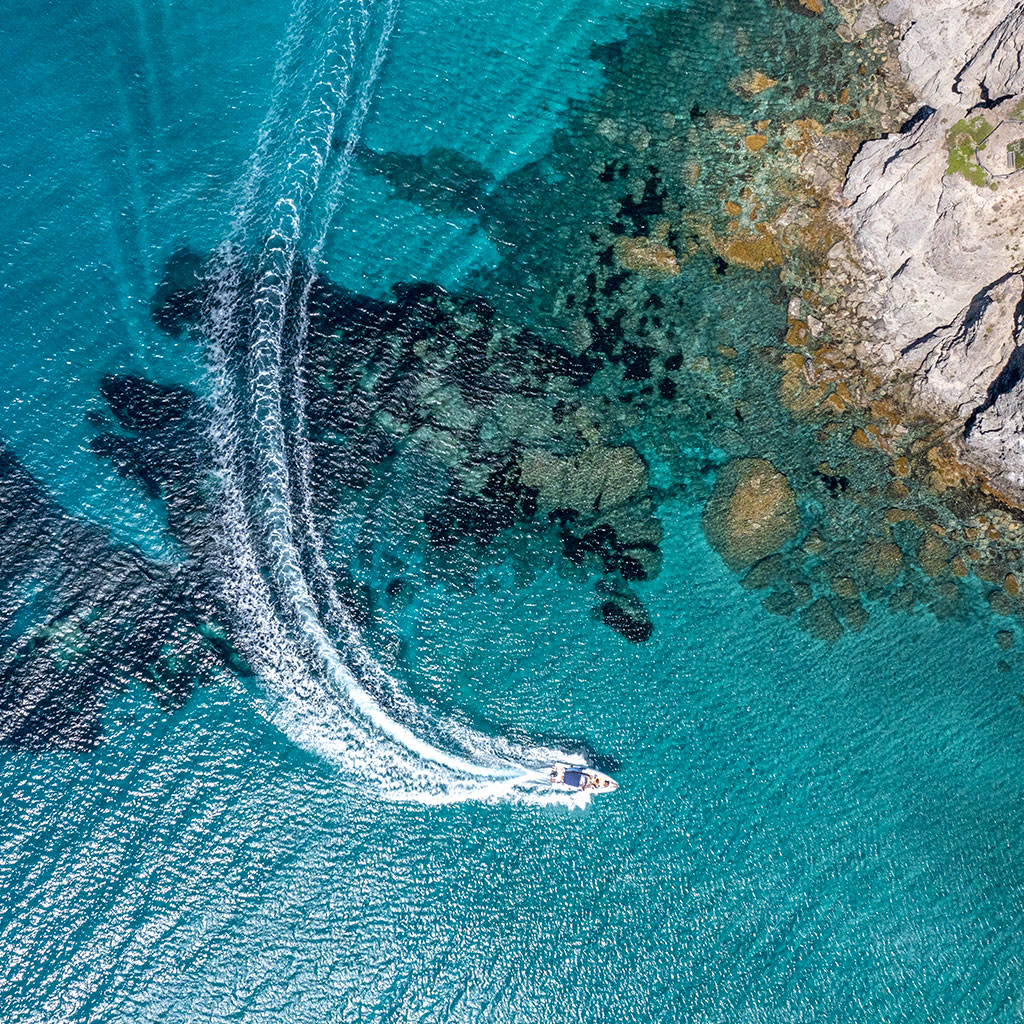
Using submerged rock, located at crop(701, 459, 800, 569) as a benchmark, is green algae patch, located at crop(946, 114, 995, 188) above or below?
above

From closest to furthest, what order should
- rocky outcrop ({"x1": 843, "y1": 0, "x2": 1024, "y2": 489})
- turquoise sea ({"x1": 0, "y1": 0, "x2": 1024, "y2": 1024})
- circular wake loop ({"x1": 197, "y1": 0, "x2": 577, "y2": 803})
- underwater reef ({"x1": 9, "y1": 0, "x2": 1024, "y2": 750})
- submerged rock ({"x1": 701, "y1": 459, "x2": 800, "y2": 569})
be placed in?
turquoise sea ({"x1": 0, "y1": 0, "x2": 1024, "y2": 1024}) < circular wake loop ({"x1": 197, "y1": 0, "x2": 577, "y2": 803}) < rocky outcrop ({"x1": 843, "y1": 0, "x2": 1024, "y2": 489}) < underwater reef ({"x1": 9, "y1": 0, "x2": 1024, "y2": 750}) < submerged rock ({"x1": 701, "y1": 459, "x2": 800, "y2": 569})

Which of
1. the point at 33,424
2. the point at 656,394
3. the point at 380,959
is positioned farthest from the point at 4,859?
the point at 656,394

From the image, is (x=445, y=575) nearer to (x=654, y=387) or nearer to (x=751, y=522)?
(x=654, y=387)

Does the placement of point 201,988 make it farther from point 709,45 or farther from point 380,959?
point 709,45

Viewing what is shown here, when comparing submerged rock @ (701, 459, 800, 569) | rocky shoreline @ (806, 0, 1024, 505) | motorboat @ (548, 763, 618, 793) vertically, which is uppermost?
rocky shoreline @ (806, 0, 1024, 505)

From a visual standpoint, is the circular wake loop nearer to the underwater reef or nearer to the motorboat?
the underwater reef

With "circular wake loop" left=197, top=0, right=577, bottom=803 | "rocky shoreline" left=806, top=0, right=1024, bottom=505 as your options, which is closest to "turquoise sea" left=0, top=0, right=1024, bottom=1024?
"circular wake loop" left=197, top=0, right=577, bottom=803
